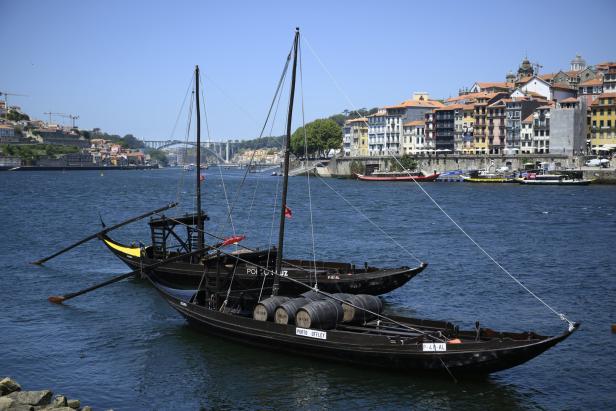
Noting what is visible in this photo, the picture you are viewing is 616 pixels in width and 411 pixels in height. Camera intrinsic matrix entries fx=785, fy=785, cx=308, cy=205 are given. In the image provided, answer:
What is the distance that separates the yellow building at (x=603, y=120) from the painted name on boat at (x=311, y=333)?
136 metres

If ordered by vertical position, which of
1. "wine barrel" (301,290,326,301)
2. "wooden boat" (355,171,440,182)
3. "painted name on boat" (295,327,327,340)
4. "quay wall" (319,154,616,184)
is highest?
"quay wall" (319,154,616,184)

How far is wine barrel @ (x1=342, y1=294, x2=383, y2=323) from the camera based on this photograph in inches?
1101

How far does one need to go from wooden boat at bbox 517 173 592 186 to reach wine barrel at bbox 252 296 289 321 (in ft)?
382

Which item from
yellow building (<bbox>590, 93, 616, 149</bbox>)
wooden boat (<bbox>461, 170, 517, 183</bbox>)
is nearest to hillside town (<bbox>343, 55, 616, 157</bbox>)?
yellow building (<bbox>590, 93, 616, 149</bbox>)

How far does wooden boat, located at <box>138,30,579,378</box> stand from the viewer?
2417 centimetres

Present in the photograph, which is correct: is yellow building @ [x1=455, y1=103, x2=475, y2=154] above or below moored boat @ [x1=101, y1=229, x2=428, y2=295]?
above

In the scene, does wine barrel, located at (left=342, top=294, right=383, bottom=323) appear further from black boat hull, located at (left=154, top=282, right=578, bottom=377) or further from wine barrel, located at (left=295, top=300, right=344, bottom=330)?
black boat hull, located at (left=154, top=282, right=578, bottom=377)

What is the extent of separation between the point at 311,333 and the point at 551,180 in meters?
120

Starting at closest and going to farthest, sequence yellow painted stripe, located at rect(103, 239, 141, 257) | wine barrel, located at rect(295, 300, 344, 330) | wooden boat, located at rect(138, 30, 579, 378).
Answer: wooden boat, located at rect(138, 30, 579, 378), wine barrel, located at rect(295, 300, 344, 330), yellow painted stripe, located at rect(103, 239, 141, 257)

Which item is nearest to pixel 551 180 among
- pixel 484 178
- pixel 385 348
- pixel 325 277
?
pixel 484 178

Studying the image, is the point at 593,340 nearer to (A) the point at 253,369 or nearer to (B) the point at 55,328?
(A) the point at 253,369

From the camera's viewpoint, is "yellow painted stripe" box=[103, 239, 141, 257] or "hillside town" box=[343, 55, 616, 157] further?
"hillside town" box=[343, 55, 616, 157]

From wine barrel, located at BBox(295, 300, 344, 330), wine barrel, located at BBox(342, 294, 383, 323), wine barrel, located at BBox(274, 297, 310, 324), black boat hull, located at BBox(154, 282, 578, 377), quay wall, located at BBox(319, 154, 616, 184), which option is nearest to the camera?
black boat hull, located at BBox(154, 282, 578, 377)

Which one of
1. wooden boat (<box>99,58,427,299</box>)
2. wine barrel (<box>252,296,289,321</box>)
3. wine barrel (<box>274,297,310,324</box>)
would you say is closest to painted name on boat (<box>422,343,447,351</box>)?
wine barrel (<box>274,297,310,324</box>)
